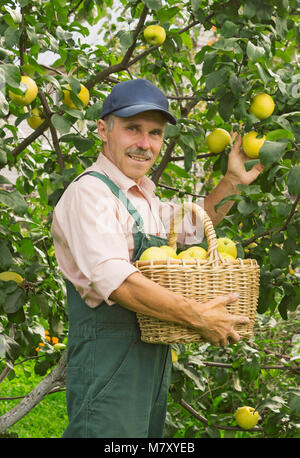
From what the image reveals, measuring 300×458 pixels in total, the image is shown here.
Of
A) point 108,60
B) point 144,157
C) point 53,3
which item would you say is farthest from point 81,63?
point 144,157

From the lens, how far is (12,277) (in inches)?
76.0

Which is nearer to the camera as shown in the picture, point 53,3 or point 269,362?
point 53,3

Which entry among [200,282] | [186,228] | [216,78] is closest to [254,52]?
[216,78]

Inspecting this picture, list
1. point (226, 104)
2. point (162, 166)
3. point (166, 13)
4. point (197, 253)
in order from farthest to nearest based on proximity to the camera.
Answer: point (162, 166), point (166, 13), point (226, 104), point (197, 253)

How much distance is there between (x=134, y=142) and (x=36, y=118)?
60cm

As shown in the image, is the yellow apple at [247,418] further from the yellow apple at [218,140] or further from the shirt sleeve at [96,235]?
the shirt sleeve at [96,235]

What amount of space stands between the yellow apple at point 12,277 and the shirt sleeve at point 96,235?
0.45 m

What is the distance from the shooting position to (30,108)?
205 centimetres

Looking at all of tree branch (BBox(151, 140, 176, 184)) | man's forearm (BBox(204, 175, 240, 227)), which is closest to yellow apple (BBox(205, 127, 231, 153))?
man's forearm (BBox(204, 175, 240, 227))

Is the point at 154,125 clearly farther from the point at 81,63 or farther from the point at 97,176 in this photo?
the point at 81,63

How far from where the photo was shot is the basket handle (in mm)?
1431

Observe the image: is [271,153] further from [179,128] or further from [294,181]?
[179,128]

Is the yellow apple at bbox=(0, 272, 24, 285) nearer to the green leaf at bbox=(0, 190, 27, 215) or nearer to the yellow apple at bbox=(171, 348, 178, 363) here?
the green leaf at bbox=(0, 190, 27, 215)

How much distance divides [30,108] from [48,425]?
211cm
